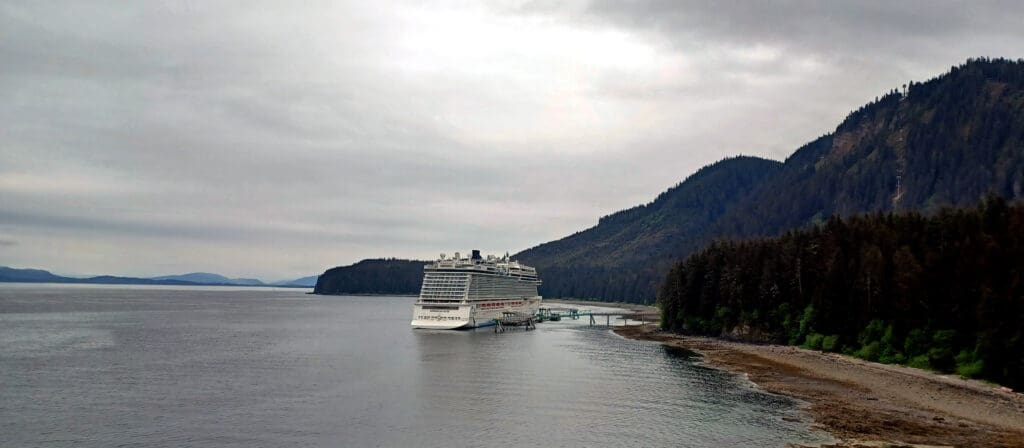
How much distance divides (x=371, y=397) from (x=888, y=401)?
40.3 m

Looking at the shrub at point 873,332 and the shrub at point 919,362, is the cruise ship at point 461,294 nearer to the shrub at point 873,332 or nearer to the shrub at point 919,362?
the shrub at point 873,332

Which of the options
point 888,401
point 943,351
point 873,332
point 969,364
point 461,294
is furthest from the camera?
point 461,294

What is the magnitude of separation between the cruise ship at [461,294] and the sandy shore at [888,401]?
56226mm

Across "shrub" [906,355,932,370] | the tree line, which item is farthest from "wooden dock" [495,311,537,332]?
"shrub" [906,355,932,370]

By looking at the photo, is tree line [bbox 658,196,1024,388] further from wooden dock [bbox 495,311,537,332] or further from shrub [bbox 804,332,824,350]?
wooden dock [bbox 495,311,537,332]

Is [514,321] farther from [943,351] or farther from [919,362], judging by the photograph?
[943,351]

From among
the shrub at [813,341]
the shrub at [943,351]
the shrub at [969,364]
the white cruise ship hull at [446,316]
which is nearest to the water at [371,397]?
the shrub at [813,341]

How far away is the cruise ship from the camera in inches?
5084

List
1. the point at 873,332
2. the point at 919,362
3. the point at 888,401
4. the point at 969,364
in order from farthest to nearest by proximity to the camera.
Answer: the point at 873,332 → the point at 919,362 → the point at 969,364 → the point at 888,401

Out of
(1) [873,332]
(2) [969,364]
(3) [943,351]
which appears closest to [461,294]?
(1) [873,332]

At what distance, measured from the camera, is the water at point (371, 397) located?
4372 centimetres

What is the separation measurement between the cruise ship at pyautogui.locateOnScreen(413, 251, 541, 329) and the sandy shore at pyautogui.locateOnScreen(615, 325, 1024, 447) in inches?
2214

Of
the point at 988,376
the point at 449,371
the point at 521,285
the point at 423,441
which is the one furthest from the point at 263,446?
the point at 521,285

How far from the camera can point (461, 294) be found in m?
132
